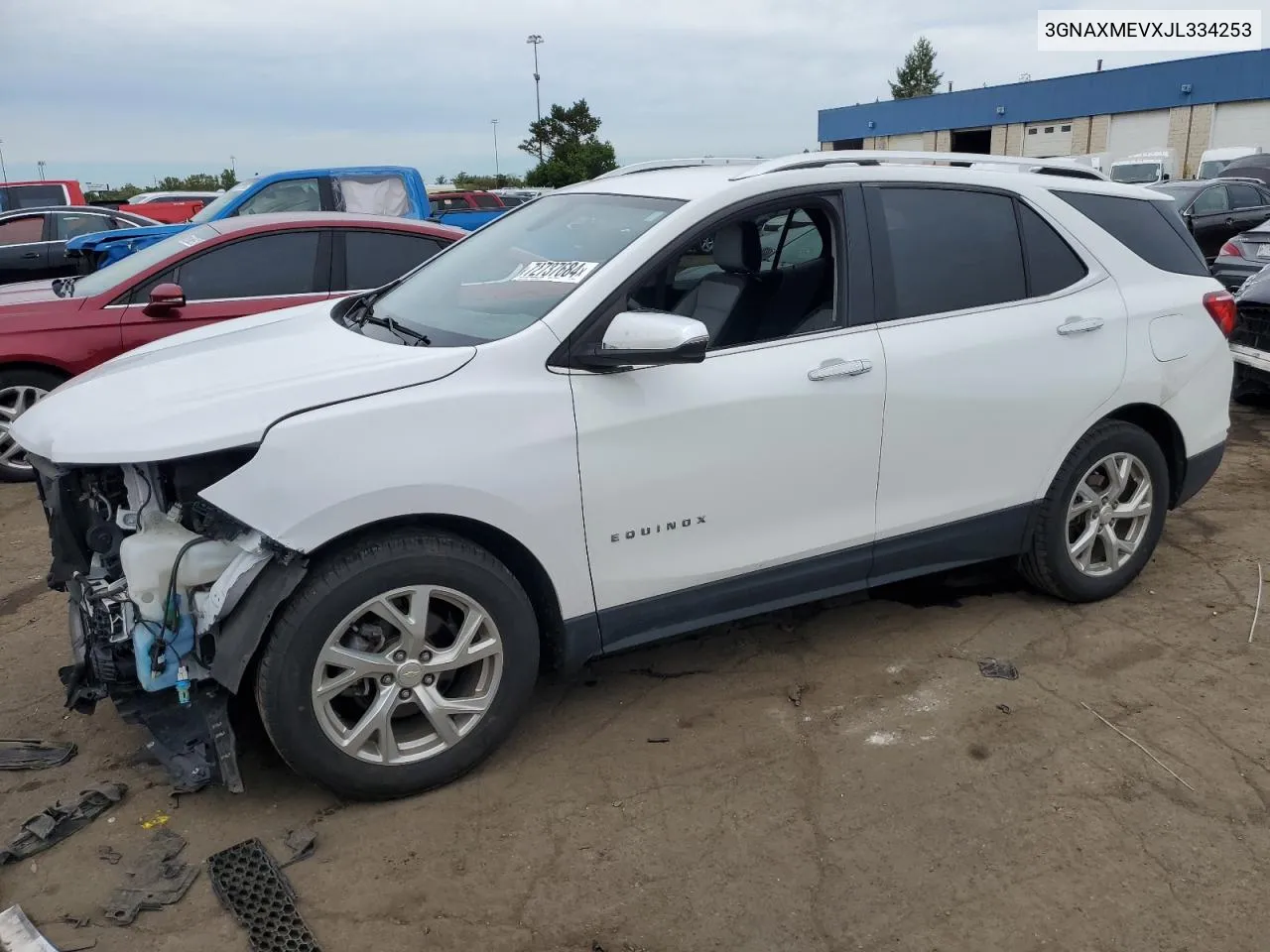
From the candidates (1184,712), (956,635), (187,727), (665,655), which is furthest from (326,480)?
(1184,712)

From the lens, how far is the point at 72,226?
12867mm

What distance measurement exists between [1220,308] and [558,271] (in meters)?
2.93

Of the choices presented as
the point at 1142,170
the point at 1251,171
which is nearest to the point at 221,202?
the point at 1251,171

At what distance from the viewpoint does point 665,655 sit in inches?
156

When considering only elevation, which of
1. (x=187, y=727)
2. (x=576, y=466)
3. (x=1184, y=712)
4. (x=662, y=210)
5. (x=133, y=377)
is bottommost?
(x=1184, y=712)

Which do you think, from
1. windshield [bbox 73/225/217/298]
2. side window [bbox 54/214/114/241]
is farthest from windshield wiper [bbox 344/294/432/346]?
side window [bbox 54/214/114/241]

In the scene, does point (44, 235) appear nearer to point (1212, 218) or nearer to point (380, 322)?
point (380, 322)

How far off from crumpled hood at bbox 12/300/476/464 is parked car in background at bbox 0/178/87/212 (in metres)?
16.5

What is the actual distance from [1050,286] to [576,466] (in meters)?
2.16

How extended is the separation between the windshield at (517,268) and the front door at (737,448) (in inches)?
8.7

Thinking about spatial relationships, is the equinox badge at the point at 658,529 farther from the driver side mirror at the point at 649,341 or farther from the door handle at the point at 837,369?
the door handle at the point at 837,369

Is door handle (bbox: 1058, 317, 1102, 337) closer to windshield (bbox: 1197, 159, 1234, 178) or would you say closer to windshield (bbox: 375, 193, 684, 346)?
windshield (bbox: 375, 193, 684, 346)

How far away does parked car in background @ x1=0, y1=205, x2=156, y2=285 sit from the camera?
39.7 feet

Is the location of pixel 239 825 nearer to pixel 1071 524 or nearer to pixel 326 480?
pixel 326 480
